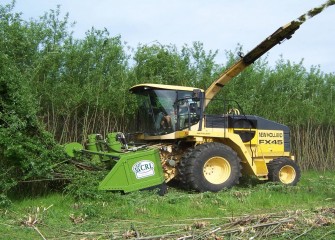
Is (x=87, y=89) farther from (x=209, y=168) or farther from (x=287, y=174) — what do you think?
(x=287, y=174)

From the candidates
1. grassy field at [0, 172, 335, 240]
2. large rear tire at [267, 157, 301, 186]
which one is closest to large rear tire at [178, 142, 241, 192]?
grassy field at [0, 172, 335, 240]

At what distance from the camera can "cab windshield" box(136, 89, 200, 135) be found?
9422 mm

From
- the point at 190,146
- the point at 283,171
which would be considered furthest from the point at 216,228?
the point at 283,171

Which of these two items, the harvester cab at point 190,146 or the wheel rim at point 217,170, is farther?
the wheel rim at point 217,170

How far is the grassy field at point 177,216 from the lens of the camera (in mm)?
5020

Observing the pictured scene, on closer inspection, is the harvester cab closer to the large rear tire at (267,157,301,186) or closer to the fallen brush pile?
the large rear tire at (267,157,301,186)

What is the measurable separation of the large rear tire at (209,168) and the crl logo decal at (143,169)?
807 millimetres

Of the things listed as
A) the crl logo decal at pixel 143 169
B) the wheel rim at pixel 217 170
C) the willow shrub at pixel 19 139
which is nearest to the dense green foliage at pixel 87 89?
the willow shrub at pixel 19 139

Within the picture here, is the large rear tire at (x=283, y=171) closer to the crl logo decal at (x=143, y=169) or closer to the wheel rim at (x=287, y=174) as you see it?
the wheel rim at (x=287, y=174)

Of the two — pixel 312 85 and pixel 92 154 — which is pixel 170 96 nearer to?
pixel 92 154

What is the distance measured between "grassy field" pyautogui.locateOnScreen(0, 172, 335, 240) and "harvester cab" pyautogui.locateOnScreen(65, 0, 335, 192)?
456mm

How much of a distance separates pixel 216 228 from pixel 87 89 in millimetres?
6262

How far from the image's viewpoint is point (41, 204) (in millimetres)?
7246

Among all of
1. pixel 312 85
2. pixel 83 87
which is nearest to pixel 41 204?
pixel 83 87
